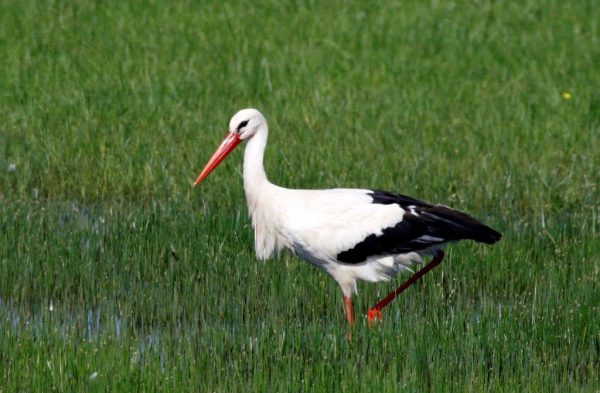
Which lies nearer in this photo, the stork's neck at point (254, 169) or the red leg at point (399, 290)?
the red leg at point (399, 290)

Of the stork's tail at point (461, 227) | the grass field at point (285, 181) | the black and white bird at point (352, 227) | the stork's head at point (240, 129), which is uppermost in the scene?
the stork's head at point (240, 129)

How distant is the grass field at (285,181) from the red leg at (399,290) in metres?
0.09

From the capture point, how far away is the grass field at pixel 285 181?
6359mm

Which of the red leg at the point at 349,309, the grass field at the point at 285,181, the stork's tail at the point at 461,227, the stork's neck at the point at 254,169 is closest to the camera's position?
the grass field at the point at 285,181

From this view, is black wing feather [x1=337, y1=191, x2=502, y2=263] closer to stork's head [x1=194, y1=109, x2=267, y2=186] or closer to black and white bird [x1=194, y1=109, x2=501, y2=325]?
black and white bird [x1=194, y1=109, x2=501, y2=325]

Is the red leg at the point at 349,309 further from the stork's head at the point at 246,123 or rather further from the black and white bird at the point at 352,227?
the stork's head at the point at 246,123

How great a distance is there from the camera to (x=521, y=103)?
12156mm

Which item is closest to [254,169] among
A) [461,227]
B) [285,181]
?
[461,227]

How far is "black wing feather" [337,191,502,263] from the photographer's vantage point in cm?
721

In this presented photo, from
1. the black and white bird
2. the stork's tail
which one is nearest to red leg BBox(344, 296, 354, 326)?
the black and white bird

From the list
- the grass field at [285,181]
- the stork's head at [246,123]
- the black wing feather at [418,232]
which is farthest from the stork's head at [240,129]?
the black wing feather at [418,232]

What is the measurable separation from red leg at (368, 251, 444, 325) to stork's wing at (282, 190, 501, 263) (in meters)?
0.20

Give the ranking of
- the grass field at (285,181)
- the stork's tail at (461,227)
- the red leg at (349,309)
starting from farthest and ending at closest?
the red leg at (349,309) → the stork's tail at (461,227) → the grass field at (285,181)

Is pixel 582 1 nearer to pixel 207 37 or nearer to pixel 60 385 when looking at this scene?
pixel 207 37
